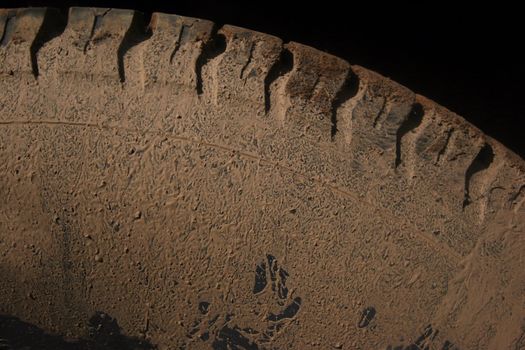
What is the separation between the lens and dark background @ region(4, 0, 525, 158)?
1.26m

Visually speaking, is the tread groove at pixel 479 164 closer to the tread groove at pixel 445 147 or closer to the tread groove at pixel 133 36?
the tread groove at pixel 445 147

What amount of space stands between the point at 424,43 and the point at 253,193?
663mm

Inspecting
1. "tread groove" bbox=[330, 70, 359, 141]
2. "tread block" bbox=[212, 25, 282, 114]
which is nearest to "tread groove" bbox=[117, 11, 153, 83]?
"tread block" bbox=[212, 25, 282, 114]

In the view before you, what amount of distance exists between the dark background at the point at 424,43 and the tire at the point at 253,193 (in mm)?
487

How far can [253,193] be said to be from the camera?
2.63 feet

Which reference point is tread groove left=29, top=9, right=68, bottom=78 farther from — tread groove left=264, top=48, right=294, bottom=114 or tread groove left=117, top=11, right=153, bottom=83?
tread groove left=264, top=48, right=294, bottom=114

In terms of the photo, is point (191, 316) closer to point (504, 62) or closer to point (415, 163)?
point (415, 163)

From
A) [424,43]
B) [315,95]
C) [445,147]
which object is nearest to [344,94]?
[315,95]

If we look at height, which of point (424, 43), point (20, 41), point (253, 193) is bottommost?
point (253, 193)

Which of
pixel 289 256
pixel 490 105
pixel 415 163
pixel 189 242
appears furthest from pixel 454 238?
pixel 490 105

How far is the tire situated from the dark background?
0.49 m

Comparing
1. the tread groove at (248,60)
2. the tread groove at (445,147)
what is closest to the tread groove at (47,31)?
the tread groove at (248,60)

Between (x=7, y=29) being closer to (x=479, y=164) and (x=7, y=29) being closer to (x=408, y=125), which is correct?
(x=408, y=125)

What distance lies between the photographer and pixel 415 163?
2.64 feet
